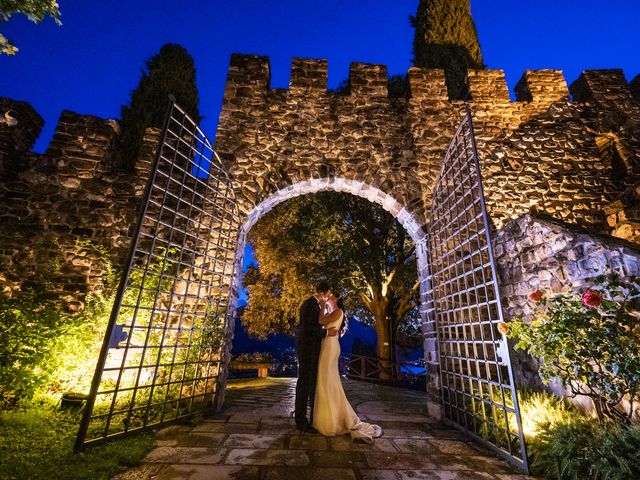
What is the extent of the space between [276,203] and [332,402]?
3.49 m

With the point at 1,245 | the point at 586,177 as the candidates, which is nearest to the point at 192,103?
the point at 1,245

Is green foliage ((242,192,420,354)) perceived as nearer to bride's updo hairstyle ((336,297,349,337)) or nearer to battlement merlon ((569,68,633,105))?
battlement merlon ((569,68,633,105))

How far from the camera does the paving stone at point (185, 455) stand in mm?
2668

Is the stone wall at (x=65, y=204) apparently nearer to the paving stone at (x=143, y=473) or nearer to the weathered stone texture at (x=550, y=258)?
the paving stone at (x=143, y=473)

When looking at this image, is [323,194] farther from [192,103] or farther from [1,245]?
Answer: [1,245]

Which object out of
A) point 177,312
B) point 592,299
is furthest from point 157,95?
point 592,299

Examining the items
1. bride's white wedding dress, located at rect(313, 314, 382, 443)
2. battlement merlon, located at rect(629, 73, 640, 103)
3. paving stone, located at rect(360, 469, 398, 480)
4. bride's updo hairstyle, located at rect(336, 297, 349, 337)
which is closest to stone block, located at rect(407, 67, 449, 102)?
bride's updo hairstyle, located at rect(336, 297, 349, 337)

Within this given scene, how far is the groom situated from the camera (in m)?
→ 3.66

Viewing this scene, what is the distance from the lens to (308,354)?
12.5 ft

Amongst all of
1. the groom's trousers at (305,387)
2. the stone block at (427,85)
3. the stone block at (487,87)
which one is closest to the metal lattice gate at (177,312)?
the groom's trousers at (305,387)

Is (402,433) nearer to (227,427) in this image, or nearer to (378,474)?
(378,474)

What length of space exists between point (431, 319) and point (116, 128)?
21.3ft

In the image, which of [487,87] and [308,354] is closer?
[308,354]

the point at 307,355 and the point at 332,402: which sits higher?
the point at 307,355
